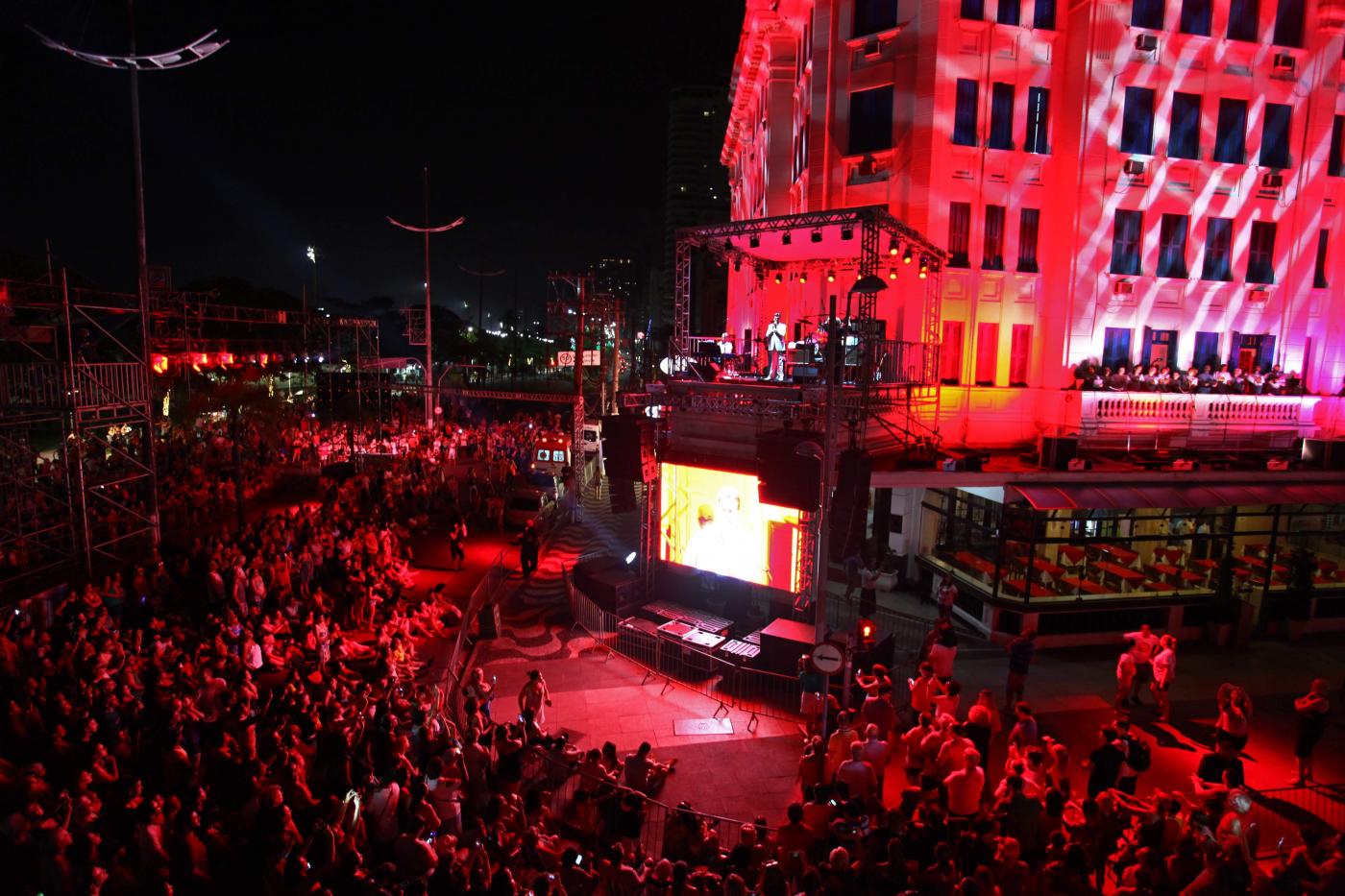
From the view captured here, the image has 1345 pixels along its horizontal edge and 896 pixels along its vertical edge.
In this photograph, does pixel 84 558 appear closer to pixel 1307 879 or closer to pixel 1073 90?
pixel 1307 879

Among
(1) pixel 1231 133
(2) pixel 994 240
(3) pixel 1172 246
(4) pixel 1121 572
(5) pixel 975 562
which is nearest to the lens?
(4) pixel 1121 572

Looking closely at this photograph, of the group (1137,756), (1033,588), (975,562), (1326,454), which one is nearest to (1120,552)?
(1033,588)

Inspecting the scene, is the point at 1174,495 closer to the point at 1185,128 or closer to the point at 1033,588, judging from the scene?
the point at 1033,588

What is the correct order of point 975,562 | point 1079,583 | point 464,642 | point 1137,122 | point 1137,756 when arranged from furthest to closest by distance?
point 1137,122
point 975,562
point 1079,583
point 464,642
point 1137,756

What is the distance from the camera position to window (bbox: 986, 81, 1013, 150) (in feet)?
65.0

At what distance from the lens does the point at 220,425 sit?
3297 centimetres

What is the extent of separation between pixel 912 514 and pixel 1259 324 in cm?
1155

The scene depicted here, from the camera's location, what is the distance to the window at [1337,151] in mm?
20266

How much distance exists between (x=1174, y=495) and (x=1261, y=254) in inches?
387

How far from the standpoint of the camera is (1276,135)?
20.0 metres

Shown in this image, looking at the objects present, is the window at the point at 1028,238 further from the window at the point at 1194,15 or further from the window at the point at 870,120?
the window at the point at 1194,15

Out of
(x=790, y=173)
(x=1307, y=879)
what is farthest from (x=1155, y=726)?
(x=790, y=173)

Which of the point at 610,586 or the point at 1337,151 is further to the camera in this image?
the point at 1337,151

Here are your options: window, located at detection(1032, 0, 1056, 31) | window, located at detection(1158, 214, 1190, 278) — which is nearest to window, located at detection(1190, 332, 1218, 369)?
window, located at detection(1158, 214, 1190, 278)
